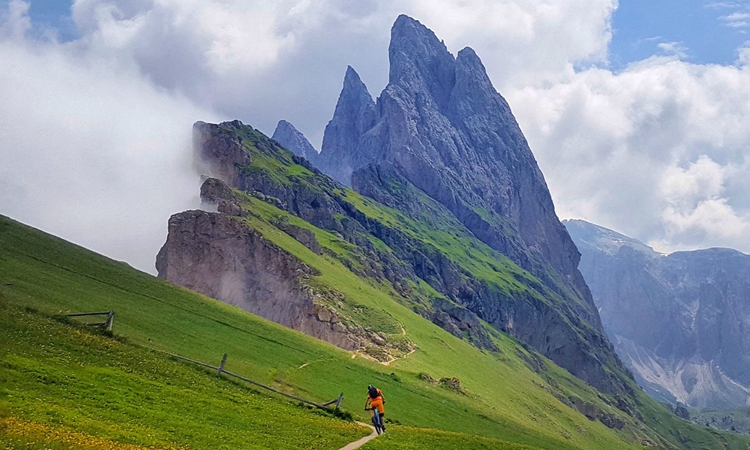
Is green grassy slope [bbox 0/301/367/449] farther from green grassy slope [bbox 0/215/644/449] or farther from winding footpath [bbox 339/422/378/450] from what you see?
green grassy slope [bbox 0/215/644/449]

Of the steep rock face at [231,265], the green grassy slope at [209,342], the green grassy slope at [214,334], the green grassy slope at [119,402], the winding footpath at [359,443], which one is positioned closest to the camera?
the green grassy slope at [119,402]

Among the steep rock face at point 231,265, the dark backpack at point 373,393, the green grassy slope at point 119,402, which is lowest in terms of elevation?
the green grassy slope at point 119,402

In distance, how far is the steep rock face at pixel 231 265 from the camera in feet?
465

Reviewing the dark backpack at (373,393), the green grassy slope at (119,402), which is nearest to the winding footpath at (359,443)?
the green grassy slope at (119,402)

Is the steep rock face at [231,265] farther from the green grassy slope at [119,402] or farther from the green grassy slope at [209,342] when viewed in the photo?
the green grassy slope at [119,402]

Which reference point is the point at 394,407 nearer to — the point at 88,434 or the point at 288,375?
the point at 288,375

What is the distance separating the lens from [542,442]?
3548 inches

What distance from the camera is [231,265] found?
485 feet

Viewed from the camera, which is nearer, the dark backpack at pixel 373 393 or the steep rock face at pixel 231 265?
the dark backpack at pixel 373 393

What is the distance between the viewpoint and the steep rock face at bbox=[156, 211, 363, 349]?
465 ft

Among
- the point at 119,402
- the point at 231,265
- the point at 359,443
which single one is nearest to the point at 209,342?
the point at 119,402

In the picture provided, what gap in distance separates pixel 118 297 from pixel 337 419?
39.3 meters

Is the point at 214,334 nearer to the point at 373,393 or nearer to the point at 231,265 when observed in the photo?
the point at 373,393

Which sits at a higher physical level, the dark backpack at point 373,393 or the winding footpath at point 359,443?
the dark backpack at point 373,393
